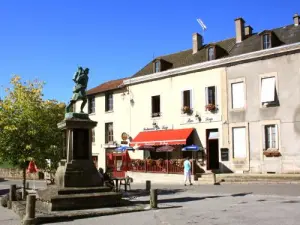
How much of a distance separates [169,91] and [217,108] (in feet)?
14.0

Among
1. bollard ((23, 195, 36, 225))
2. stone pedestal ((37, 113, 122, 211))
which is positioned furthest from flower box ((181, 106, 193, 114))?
bollard ((23, 195, 36, 225))

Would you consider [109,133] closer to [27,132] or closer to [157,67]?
[157,67]

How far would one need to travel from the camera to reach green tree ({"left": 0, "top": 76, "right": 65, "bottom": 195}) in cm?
1716

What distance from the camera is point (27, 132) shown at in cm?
1717

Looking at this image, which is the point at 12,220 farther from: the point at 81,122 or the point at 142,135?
the point at 142,135

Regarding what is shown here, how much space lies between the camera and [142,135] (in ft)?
95.1

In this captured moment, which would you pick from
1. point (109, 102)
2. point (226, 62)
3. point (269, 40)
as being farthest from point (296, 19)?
point (109, 102)

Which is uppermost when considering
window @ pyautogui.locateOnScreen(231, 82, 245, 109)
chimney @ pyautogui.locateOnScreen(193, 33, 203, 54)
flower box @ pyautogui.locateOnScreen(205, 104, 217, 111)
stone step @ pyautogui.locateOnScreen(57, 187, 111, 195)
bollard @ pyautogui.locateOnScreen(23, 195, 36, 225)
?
chimney @ pyautogui.locateOnScreen(193, 33, 203, 54)

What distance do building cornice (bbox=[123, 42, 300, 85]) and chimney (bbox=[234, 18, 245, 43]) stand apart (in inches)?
98.3

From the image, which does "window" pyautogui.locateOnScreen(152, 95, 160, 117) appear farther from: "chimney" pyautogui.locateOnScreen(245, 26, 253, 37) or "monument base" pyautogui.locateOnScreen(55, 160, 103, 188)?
"monument base" pyautogui.locateOnScreen(55, 160, 103, 188)

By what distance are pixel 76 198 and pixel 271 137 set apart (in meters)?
14.4

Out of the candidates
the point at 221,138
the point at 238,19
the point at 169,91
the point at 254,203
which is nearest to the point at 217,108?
the point at 221,138

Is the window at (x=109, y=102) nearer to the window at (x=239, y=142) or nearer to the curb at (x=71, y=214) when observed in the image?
the window at (x=239, y=142)

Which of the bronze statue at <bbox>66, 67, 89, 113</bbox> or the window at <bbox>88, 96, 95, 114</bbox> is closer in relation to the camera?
the bronze statue at <bbox>66, 67, 89, 113</bbox>
